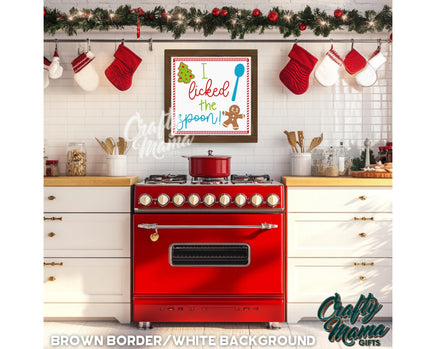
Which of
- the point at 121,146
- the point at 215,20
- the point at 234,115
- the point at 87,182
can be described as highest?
the point at 215,20

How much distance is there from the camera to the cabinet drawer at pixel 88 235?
9.71ft

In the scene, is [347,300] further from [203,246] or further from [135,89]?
[135,89]

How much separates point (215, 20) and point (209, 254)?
1768mm

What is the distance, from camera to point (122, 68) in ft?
11.2

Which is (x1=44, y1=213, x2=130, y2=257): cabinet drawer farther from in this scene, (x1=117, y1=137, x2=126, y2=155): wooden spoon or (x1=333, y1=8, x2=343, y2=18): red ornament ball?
(x1=333, y1=8, x2=343, y2=18): red ornament ball

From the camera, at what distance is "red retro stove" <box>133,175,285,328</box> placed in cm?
288

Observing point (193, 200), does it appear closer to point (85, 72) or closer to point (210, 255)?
point (210, 255)

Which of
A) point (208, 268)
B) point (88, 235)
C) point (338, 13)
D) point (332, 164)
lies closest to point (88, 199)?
point (88, 235)

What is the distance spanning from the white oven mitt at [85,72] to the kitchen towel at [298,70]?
1.52 metres

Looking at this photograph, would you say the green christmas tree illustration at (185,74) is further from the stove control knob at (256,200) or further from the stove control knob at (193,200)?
the stove control knob at (256,200)

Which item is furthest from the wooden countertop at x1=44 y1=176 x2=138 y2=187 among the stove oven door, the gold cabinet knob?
the gold cabinet knob

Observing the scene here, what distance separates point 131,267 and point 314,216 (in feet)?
4.30
